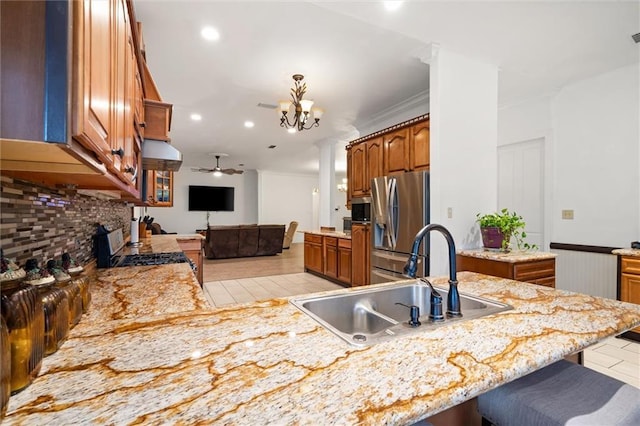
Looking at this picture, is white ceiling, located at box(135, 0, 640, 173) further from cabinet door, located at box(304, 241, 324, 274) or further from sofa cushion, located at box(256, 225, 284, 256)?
sofa cushion, located at box(256, 225, 284, 256)

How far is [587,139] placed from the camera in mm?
3434

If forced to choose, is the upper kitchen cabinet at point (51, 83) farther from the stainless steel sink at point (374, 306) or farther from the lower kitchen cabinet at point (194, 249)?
the lower kitchen cabinet at point (194, 249)

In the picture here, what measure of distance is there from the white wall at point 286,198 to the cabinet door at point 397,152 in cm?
733

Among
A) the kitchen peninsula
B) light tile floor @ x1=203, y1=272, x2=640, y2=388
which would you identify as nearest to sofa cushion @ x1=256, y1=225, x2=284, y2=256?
light tile floor @ x1=203, y1=272, x2=640, y2=388

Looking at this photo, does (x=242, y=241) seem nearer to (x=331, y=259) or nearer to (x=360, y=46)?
(x=331, y=259)

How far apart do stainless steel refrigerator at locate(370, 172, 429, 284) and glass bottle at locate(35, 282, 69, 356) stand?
265 cm

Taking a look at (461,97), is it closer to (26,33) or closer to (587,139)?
(587,139)

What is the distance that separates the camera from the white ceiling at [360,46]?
2.26 meters

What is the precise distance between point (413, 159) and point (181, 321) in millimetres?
3028

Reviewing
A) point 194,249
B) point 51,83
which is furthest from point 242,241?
point 51,83

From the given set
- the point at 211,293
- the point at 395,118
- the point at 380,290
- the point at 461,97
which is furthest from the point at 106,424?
the point at 395,118

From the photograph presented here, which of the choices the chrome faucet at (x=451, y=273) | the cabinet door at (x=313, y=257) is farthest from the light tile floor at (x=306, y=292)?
the chrome faucet at (x=451, y=273)

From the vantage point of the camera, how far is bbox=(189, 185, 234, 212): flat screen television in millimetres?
10000

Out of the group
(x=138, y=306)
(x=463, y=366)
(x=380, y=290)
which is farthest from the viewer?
(x=380, y=290)
